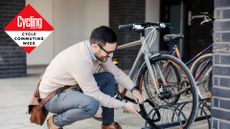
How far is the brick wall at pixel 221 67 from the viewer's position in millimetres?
2840

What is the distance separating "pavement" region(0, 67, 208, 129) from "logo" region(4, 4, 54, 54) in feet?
2.23

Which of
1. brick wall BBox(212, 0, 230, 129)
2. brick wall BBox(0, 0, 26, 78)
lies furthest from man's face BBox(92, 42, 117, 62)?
brick wall BBox(0, 0, 26, 78)

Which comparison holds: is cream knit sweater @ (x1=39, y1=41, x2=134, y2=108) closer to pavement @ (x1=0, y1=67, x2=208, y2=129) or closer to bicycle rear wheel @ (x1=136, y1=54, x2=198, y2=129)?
bicycle rear wheel @ (x1=136, y1=54, x2=198, y2=129)

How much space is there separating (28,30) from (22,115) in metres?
2.10

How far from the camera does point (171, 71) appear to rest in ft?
12.6

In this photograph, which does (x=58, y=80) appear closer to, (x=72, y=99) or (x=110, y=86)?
(x=72, y=99)

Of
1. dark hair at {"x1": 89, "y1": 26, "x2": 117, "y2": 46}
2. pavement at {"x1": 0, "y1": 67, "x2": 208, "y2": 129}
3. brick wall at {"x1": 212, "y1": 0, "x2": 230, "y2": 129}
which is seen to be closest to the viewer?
brick wall at {"x1": 212, "y1": 0, "x2": 230, "y2": 129}

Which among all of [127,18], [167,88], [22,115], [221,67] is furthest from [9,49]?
[221,67]

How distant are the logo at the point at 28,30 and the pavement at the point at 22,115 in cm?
68

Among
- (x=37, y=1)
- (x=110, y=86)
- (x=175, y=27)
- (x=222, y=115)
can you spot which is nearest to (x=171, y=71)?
(x=110, y=86)

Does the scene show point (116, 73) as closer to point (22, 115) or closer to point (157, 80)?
point (157, 80)

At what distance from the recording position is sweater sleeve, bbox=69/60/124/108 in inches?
121

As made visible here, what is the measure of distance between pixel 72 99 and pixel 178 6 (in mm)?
8302

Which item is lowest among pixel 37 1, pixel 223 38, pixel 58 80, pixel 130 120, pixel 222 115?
Answer: pixel 130 120
